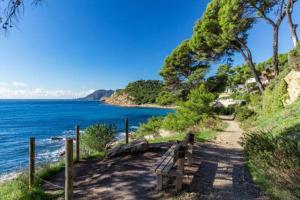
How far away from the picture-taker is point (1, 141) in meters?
23.2

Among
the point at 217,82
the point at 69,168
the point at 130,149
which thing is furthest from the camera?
the point at 217,82

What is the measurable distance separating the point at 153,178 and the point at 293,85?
10848mm

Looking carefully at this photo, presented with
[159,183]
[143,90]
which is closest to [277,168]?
[159,183]

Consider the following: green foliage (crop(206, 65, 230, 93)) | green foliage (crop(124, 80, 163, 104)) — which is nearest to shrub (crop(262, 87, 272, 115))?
green foliage (crop(206, 65, 230, 93))

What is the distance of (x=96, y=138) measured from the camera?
10.8 m

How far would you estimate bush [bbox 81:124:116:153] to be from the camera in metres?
10.8

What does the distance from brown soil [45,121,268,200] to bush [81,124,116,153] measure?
1675mm

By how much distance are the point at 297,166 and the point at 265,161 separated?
43.1 inches

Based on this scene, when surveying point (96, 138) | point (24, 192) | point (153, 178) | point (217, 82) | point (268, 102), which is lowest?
point (24, 192)

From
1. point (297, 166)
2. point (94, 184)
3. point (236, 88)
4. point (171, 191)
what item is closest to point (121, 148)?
point (94, 184)

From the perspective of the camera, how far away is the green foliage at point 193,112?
619 inches

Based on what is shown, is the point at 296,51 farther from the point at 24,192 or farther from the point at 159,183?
the point at 24,192

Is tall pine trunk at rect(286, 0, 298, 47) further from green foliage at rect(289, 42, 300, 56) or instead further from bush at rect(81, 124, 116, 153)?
bush at rect(81, 124, 116, 153)

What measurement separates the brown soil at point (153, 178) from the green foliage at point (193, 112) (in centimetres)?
654
